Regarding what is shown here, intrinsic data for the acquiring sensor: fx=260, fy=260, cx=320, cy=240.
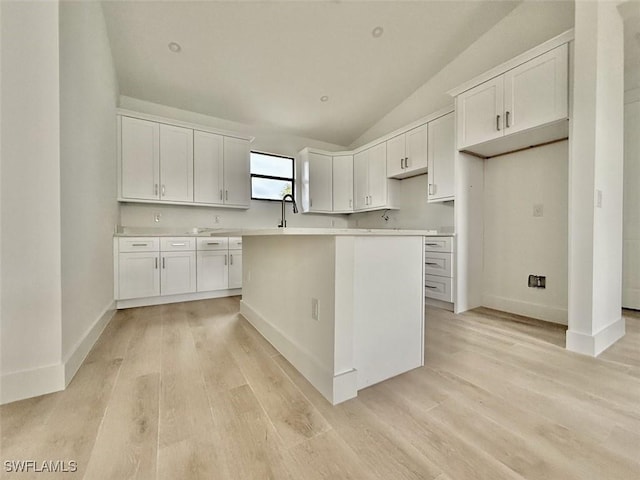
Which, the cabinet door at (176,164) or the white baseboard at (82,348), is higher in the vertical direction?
the cabinet door at (176,164)

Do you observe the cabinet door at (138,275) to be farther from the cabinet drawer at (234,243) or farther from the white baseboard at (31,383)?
the white baseboard at (31,383)

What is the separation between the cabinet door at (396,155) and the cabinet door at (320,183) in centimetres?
119

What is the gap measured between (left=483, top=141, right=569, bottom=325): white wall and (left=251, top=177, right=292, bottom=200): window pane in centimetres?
310

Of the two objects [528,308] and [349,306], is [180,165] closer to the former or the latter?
[349,306]

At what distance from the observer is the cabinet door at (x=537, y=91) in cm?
207

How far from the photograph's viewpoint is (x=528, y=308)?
2734mm

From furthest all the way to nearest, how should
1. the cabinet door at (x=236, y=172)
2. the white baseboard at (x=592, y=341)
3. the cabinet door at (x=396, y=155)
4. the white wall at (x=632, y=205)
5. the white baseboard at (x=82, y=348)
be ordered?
the cabinet door at (x=236, y=172) < the cabinet door at (x=396, y=155) < the white wall at (x=632, y=205) < the white baseboard at (x=592, y=341) < the white baseboard at (x=82, y=348)

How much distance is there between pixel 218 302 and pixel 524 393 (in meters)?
3.09

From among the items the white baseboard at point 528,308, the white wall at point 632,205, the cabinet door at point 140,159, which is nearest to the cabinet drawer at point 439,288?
the white baseboard at point 528,308

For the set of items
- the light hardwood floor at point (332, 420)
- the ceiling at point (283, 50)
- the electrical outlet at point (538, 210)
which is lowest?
the light hardwood floor at point (332, 420)

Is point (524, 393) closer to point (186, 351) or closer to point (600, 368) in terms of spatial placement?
point (600, 368)

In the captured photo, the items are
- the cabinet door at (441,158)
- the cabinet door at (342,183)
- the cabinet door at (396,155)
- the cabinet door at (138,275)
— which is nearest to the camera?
the cabinet door at (138,275)

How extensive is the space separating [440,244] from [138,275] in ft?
11.7

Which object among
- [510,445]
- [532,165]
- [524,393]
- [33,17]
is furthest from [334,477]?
[532,165]
